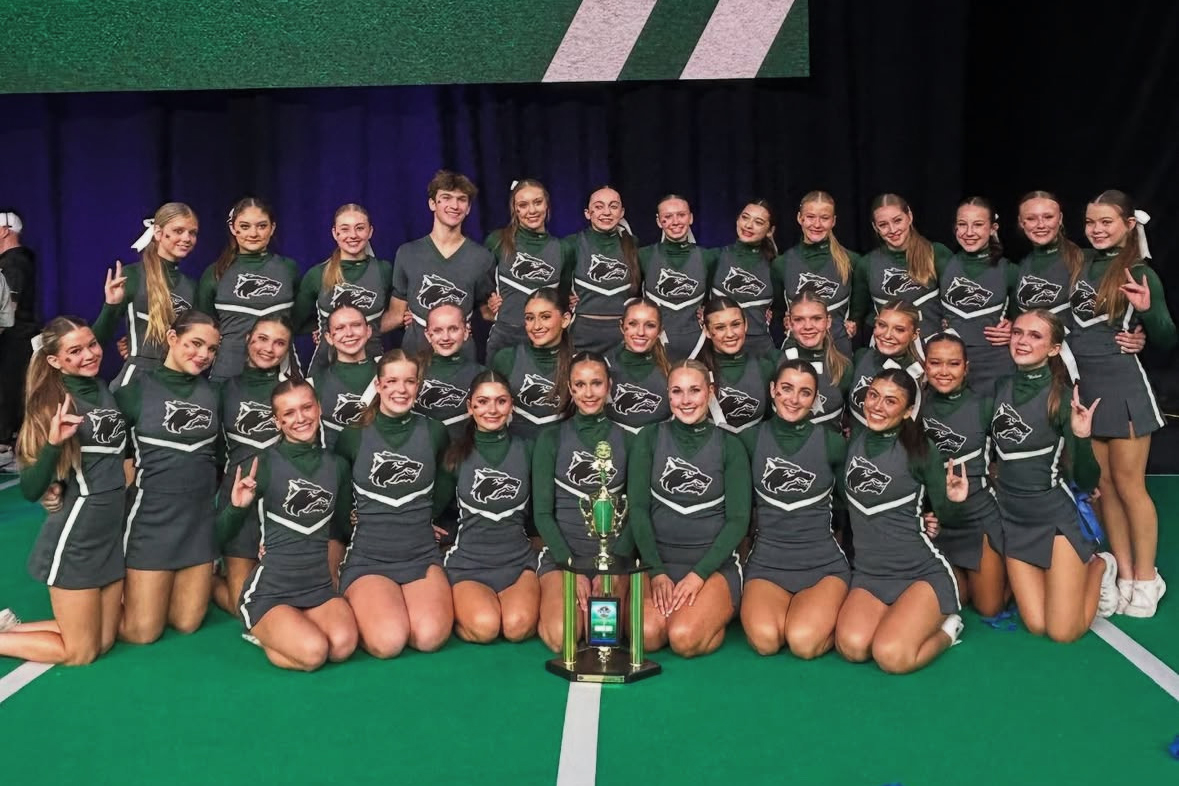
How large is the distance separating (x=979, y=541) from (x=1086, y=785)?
1.52m

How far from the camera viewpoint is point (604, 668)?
401cm

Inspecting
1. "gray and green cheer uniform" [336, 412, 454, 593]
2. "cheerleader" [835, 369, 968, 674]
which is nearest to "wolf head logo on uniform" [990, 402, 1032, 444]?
"cheerleader" [835, 369, 968, 674]

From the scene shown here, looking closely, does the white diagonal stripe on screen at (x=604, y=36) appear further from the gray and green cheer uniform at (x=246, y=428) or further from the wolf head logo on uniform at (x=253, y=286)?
the gray and green cheer uniform at (x=246, y=428)

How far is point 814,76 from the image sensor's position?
7.14 metres

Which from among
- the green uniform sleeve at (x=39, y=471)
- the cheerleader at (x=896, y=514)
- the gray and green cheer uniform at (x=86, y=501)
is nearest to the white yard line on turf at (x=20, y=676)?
the gray and green cheer uniform at (x=86, y=501)

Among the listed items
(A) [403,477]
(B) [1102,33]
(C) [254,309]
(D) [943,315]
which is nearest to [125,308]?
(C) [254,309]

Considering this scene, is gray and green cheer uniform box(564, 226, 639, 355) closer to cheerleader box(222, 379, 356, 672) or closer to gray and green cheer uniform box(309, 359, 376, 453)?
gray and green cheer uniform box(309, 359, 376, 453)

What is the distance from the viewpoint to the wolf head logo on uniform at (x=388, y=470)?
448 cm

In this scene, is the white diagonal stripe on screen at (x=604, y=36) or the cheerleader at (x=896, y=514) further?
the white diagonal stripe on screen at (x=604, y=36)

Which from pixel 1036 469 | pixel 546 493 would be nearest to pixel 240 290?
pixel 546 493

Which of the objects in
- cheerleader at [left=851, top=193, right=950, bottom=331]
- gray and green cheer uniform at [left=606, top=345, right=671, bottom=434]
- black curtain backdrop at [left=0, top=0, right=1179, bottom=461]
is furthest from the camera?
black curtain backdrop at [left=0, top=0, right=1179, bottom=461]

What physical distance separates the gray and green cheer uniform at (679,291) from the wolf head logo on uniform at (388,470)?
4.58 ft

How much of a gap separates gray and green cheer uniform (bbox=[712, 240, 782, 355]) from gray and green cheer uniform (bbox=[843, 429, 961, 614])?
125 centimetres

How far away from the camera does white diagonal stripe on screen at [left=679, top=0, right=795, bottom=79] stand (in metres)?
6.73
